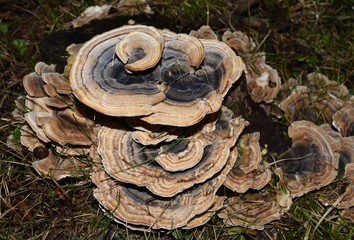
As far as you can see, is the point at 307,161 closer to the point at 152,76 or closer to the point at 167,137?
the point at 167,137

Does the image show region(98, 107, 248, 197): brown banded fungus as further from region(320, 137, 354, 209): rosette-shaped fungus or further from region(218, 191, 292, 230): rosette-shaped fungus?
region(320, 137, 354, 209): rosette-shaped fungus

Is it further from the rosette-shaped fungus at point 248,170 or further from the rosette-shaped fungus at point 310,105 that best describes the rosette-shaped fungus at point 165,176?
the rosette-shaped fungus at point 310,105

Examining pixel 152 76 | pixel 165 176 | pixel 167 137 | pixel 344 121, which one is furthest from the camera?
pixel 344 121

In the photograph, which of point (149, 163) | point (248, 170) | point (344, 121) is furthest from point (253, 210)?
point (344, 121)

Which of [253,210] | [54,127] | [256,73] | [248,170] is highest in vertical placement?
[54,127]

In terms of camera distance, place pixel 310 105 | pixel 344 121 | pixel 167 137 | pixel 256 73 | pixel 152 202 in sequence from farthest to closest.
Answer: pixel 310 105 < pixel 256 73 < pixel 344 121 < pixel 152 202 < pixel 167 137

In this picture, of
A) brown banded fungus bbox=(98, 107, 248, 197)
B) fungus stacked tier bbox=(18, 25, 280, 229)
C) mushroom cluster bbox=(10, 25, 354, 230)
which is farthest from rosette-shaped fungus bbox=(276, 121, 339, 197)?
brown banded fungus bbox=(98, 107, 248, 197)

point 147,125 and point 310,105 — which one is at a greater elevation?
point 147,125

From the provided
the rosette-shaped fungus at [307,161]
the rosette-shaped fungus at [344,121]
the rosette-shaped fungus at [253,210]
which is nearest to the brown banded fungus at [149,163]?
the rosette-shaped fungus at [253,210]

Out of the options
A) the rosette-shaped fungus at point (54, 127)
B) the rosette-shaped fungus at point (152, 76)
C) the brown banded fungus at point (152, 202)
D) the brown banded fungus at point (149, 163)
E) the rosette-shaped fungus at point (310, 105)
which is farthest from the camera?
the rosette-shaped fungus at point (310, 105)

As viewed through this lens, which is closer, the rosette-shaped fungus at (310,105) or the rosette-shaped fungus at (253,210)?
the rosette-shaped fungus at (253,210)
